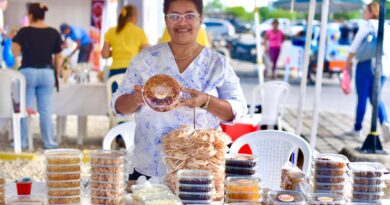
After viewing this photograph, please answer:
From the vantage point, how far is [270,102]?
8766mm

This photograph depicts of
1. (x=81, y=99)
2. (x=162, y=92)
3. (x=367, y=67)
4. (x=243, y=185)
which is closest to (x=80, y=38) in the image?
(x=81, y=99)

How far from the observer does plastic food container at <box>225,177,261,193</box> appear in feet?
9.53

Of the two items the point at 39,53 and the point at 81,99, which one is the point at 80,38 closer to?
the point at 81,99

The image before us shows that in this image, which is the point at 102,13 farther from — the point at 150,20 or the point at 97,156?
the point at 97,156

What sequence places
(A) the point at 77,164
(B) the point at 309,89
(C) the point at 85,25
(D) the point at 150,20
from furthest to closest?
(B) the point at 309,89 → (C) the point at 85,25 → (D) the point at 150,20 → (A) the point at 77,164

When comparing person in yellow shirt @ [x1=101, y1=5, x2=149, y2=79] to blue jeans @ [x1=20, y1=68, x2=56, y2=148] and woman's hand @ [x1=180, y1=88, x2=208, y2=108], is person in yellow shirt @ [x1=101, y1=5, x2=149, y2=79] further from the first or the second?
woman's hand @ [x1=180, y1=88, x2=208, y2=108]

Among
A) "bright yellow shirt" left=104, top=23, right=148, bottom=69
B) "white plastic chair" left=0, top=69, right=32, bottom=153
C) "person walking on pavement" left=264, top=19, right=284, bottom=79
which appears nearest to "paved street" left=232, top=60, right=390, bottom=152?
"person walking on pavement" left=264, top=19, right=284, bottom=79

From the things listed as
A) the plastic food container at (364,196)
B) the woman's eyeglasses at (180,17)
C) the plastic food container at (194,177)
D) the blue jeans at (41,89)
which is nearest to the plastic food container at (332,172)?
the plastic food container at (364,196)

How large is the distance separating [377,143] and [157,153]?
521 centimetres

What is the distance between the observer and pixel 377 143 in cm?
820

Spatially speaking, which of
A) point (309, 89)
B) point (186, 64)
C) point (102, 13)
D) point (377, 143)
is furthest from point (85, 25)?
point (186, 64)

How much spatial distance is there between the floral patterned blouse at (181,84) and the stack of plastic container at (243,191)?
0.56 m

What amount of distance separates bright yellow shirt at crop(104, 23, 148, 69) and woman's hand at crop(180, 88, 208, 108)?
17.1 feet

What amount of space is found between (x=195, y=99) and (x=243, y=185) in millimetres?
499
